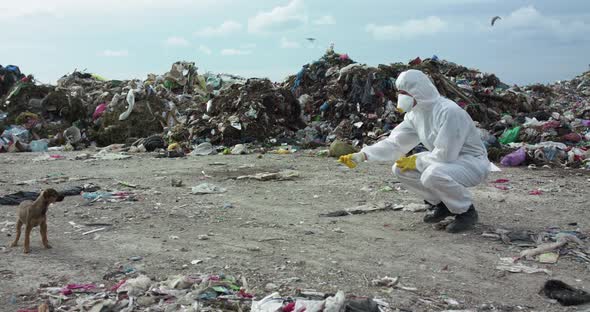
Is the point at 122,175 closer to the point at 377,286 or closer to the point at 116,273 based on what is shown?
the point at 116,273

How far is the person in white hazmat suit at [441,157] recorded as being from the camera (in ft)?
15.9

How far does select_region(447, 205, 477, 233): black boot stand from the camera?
4992mm

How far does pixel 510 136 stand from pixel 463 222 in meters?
6.48

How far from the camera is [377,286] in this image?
3.72 metres

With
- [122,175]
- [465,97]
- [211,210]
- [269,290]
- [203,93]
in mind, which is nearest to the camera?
[269,290]

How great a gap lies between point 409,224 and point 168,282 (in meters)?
2.53

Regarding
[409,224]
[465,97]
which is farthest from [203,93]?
[409,224]

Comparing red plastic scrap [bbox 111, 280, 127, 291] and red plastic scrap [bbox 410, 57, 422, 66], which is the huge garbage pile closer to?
red plastic scrap [bbox 410, 57, 422, 66]

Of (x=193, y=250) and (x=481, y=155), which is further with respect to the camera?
(x=481, y=155)

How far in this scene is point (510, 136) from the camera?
428 inches

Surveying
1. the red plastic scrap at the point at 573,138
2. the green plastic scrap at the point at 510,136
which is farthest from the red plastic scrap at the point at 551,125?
the green plastic scrap at the point at 510,136

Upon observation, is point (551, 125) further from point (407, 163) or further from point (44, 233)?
point (44, 233)

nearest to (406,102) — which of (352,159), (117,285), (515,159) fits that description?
(352,159)

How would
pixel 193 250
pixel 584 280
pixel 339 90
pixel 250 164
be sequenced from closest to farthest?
pixel 584 280, pixel 193 250, pixel 250 164, pixel 339 90
